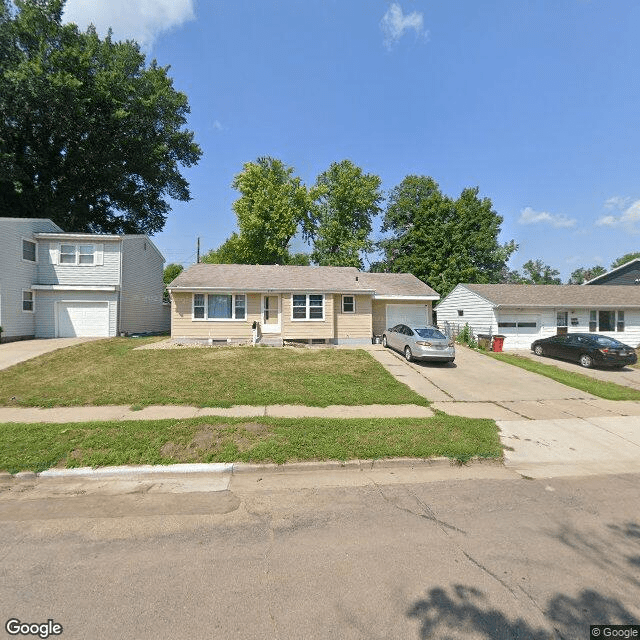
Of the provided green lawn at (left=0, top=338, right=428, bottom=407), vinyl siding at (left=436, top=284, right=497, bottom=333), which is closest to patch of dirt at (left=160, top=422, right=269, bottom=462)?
green lawn at (left=0, top=338, right=428, bottom=407)

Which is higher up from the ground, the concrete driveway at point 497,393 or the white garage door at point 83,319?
the white garage door at point 83,319

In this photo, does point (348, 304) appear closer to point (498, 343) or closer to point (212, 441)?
point (498, 343)

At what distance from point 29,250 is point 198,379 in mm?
16785

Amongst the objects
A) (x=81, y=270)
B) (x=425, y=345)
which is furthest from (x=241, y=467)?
(x=81, y=270)

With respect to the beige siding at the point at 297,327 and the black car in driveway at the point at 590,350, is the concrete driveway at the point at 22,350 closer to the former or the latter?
the beige siding at the point at 297,327

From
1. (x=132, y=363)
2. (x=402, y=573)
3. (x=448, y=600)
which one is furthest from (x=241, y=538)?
(x=132, y=363)

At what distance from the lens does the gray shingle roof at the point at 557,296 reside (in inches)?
798

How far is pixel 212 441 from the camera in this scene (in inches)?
235

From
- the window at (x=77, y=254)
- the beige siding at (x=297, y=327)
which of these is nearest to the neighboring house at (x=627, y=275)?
the beige siding at (x=297, y=327)

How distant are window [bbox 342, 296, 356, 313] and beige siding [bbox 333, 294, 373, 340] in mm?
181

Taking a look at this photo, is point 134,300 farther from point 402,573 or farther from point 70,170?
point 402,573

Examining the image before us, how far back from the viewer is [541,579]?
3035mm

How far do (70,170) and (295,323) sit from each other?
2462 centimetres

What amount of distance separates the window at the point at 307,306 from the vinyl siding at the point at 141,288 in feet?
36.9
